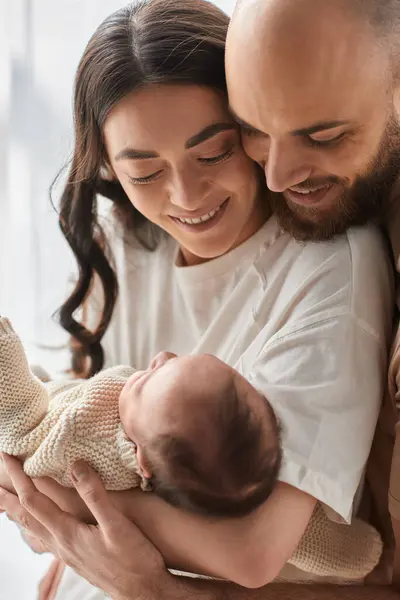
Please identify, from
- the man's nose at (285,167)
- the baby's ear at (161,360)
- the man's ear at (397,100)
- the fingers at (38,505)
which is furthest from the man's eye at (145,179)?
the fingers at (38,505)

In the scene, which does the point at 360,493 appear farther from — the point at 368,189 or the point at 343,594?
the point at 368,189

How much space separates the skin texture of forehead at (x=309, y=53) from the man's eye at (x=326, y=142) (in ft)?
0.18

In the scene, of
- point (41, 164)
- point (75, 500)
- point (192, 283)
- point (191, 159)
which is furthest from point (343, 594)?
point (41, 164)

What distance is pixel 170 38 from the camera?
1551mm

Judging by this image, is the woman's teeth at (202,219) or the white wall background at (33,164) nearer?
the woman's teeth at (202,219)

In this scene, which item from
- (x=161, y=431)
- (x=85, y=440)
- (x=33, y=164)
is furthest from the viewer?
(x=33, y=164)

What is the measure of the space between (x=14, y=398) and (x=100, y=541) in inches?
12.4

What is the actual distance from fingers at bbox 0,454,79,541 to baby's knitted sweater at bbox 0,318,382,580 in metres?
0.03

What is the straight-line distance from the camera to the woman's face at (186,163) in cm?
154

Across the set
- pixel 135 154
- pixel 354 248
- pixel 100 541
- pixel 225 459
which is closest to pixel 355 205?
pixel 354 248

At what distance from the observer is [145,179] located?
64.7 inches

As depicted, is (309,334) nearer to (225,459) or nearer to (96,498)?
(225,459)

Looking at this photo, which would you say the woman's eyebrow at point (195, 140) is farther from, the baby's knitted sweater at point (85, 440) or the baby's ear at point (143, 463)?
the baby's ear at point (143, 463)

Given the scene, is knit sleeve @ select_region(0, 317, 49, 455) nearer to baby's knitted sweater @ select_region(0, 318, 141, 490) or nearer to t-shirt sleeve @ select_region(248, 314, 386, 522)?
baby's knitted sweater @ select_region(0, 318, 141, 490)
